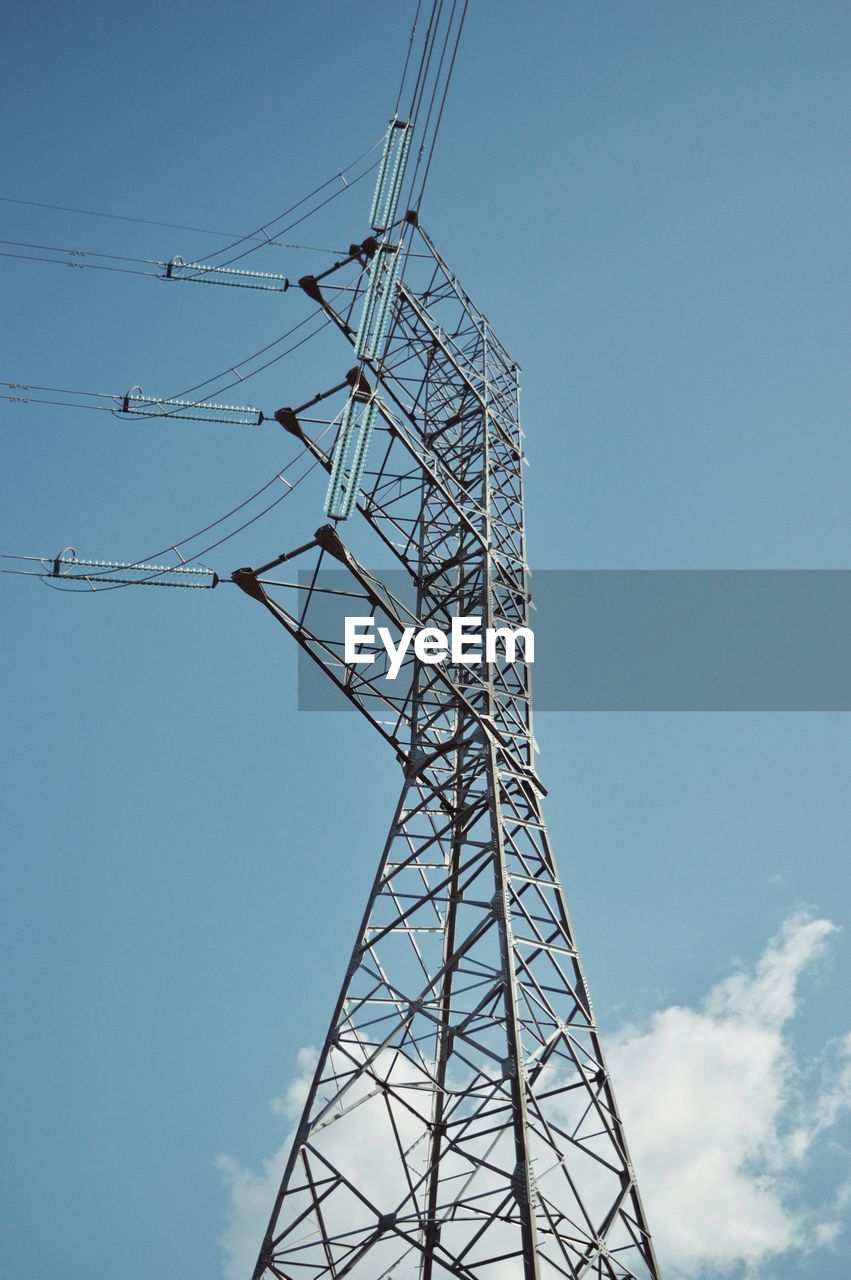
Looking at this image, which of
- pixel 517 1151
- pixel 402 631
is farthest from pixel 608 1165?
pixel 402 631

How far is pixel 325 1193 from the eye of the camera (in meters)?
14.3

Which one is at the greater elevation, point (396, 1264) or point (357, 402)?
point (357, 402)

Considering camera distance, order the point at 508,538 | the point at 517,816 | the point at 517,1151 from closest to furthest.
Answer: the point at 517,1151, the point at 517,816, the point at 508,538

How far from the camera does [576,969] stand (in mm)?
16203

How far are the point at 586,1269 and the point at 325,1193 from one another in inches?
146

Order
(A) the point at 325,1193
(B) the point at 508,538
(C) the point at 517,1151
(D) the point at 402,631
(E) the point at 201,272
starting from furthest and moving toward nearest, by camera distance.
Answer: (E) the point at 201,272
(B) the point at 508,538
(D) the point at 402,631
(A) the point at 325,1193
(C) the point at 517,1151

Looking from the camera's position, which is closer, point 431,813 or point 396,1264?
point 396,1264

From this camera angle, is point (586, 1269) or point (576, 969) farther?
point (576, 969)

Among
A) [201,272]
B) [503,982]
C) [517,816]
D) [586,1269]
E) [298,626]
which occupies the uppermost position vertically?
[201,272]

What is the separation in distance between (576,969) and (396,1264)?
5.04 metres

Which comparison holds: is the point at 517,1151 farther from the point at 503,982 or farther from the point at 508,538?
the point at 508,538

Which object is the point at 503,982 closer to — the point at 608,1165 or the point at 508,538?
the point at 608,1165

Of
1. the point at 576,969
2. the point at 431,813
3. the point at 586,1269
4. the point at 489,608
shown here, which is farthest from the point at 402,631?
the point at 586,1269

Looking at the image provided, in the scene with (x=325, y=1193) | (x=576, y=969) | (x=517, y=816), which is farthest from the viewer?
(x=517, y=816)
